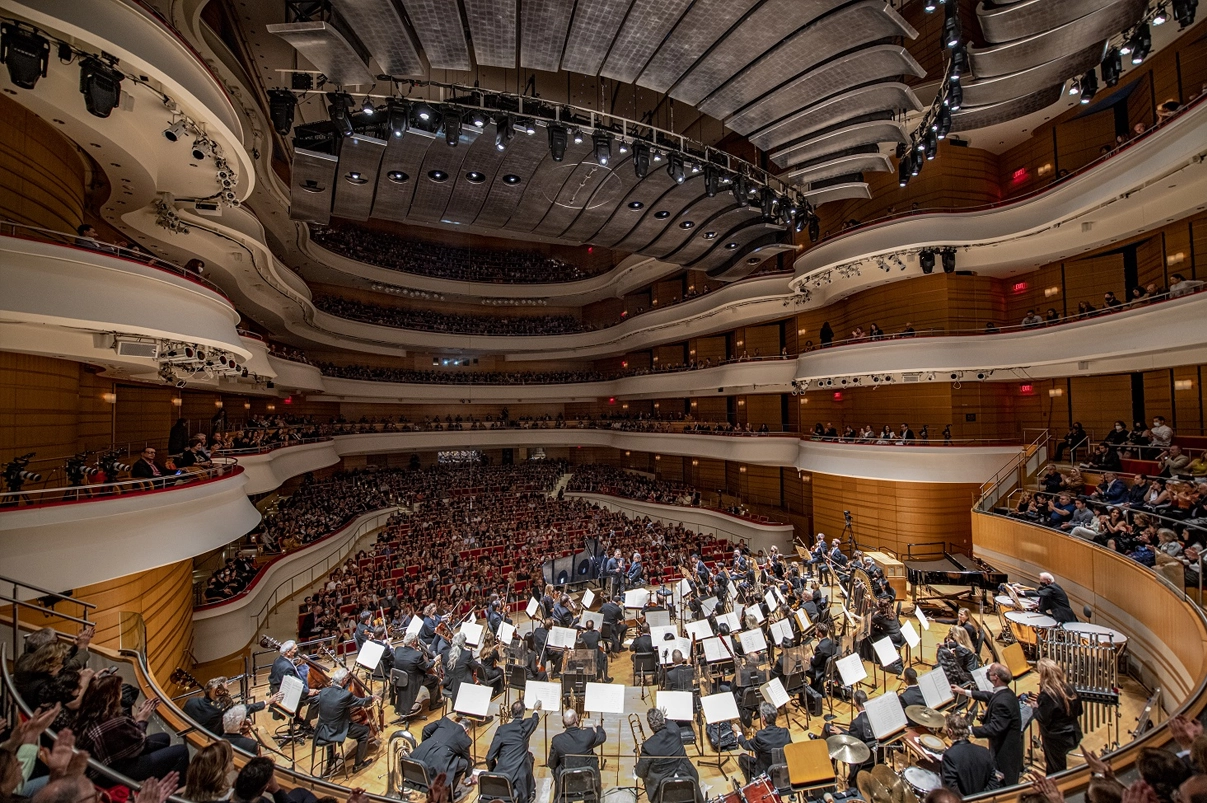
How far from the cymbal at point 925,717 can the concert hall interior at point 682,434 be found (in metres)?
0.13

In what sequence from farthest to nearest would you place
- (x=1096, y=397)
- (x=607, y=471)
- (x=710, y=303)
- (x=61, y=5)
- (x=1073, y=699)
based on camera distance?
(x=607, y=471) → (x=710, y=303) → (x=1096, y=397) → (x=61, y=5) → (x=1073, y=699)

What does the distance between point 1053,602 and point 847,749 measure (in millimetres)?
4957

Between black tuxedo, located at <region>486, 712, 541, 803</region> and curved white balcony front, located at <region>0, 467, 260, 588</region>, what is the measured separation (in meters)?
5.55

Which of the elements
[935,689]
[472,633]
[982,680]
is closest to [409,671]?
[472,633]

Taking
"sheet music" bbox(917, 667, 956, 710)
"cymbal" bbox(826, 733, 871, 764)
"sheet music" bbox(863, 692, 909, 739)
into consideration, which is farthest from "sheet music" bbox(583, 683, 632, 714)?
"sheet music" bbox(917, 667, 956, 710)

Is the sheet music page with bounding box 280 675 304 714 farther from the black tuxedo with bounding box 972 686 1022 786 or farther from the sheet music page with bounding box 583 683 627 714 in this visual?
the black tuxedo with bounding box 972 686 1022 786

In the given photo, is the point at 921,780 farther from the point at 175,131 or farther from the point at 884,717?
the point at 175,131

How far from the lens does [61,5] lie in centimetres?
589

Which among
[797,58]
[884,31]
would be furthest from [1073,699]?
[797,58]

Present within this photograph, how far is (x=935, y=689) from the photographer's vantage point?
5914 millimetres

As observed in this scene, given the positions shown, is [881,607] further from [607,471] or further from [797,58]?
[607,471]

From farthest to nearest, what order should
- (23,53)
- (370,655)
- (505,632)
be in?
(505,632)
(370,655)
(23,53)

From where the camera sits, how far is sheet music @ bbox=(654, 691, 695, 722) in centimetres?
612

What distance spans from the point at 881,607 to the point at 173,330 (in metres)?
11.9
